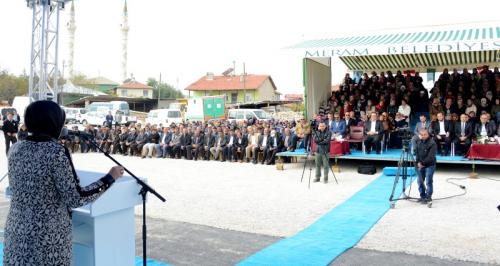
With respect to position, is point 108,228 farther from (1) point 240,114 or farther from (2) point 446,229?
(1) point 240,114

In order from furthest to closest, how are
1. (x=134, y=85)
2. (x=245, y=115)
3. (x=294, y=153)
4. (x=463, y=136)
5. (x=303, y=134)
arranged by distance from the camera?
(x=134, y=85), (x=245, y=115), (x=303, y=134), (x=294, y=153), (x=463, y=136)

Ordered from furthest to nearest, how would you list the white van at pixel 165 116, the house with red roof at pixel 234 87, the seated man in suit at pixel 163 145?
1. the house with red roof at pixel 234 87
2. the white van at pixel 165 116
3. the seated man in suit at pixel 163 145

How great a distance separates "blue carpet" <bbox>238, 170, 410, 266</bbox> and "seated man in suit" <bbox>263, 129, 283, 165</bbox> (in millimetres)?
5433

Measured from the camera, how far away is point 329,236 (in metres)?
5.54

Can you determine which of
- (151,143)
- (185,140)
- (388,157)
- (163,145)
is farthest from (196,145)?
(388,157)

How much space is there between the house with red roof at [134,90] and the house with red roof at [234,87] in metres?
12.3

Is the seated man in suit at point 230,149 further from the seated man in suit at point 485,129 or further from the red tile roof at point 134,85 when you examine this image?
the red tile roof at point 134,85

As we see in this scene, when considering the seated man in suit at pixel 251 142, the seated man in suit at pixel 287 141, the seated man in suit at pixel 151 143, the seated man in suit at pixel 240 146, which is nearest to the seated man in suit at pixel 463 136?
Answer: the seated man in suit at pixel 287 141

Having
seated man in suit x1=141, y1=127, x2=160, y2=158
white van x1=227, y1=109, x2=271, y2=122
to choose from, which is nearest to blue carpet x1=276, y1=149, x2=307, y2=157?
seated man in suit x1=141, y1=127, x2=160, y2=158

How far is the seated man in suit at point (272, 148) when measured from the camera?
44.0 ft

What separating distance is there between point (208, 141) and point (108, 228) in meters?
12.1

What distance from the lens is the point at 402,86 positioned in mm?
15008

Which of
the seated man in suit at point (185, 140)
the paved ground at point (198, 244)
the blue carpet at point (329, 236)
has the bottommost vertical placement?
the paved ground at point (198, 244)

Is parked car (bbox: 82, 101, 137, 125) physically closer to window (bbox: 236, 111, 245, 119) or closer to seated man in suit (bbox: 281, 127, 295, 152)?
window (bbox: 236, 111, 245, 119)
